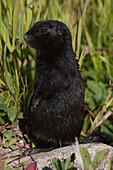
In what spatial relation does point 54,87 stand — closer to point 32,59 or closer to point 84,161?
point 84,161

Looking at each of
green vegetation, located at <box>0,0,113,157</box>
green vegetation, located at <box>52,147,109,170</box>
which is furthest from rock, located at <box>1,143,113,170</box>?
green vegetation, located at <box>0,0,113,157</box>

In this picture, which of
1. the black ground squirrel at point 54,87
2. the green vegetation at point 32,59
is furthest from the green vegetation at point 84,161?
the green vegetation at point 32,59

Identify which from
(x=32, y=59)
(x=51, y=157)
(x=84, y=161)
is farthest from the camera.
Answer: (x=32, y=59)

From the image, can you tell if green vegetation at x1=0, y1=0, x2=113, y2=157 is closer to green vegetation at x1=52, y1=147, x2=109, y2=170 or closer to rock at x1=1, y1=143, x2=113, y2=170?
rock at x1=1, y1=143, x2=113, y2=170

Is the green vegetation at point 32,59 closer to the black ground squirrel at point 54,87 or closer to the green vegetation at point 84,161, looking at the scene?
the black ground squirrel at point 54,87

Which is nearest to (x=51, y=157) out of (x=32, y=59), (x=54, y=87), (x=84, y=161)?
(x=84, y=161)
